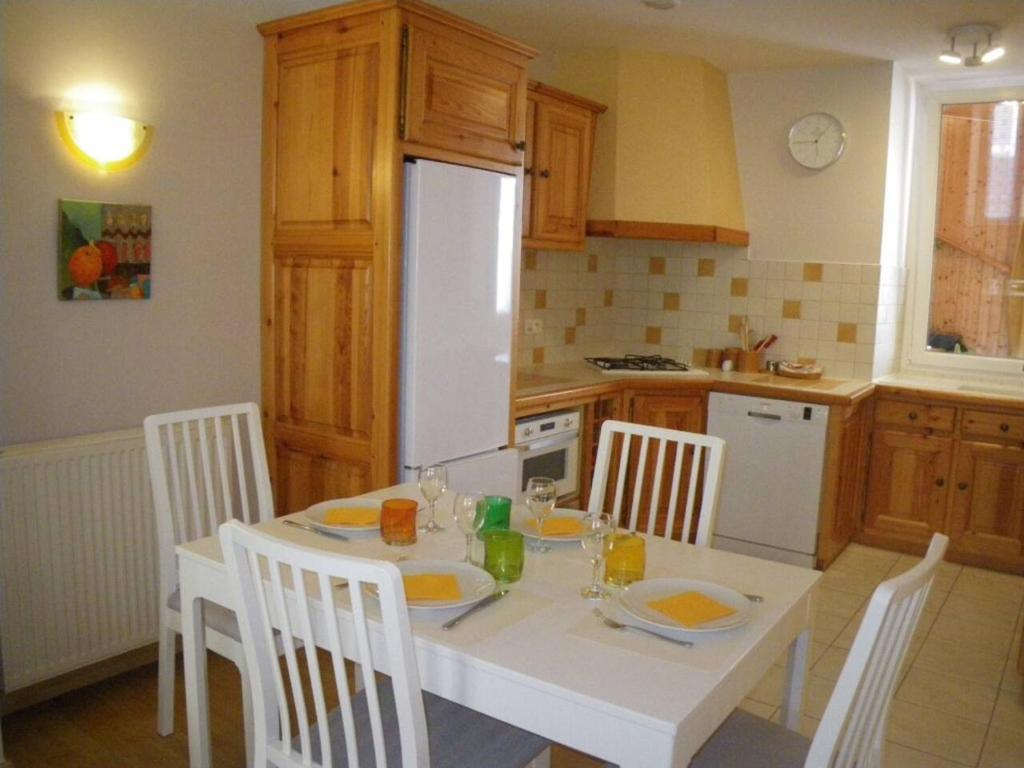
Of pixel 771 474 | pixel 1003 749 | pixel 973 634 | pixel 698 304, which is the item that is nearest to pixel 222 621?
pixel 1003 749

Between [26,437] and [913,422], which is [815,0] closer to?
[913,422]

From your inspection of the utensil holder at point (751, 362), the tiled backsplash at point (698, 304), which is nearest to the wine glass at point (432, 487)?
the tiled backsplash at point (698, 304)

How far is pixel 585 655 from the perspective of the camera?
1441 millimetres

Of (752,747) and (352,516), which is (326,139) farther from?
(752,747)

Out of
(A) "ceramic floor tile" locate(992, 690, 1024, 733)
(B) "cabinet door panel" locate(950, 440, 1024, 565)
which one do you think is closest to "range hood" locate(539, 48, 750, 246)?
(B) "cabinet door panel" locate(950, 440, 1024, 565)

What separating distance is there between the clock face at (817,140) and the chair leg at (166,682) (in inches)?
142

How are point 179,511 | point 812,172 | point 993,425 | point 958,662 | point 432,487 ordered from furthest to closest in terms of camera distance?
1. point 812,172
2. point 993,425
3. point 958,662
4. point 179,511
5. point 432,487

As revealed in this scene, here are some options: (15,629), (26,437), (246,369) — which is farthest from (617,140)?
(15,629)

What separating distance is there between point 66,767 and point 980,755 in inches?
102

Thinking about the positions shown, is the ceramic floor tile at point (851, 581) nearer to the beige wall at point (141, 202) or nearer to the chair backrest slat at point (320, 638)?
the beige wall at point (141, 202)

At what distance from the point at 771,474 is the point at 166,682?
9.04 feet

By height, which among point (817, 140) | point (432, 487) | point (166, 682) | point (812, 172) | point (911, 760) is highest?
point (817, 140)

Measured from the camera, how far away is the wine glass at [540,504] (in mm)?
1945

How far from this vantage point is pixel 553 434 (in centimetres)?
375
